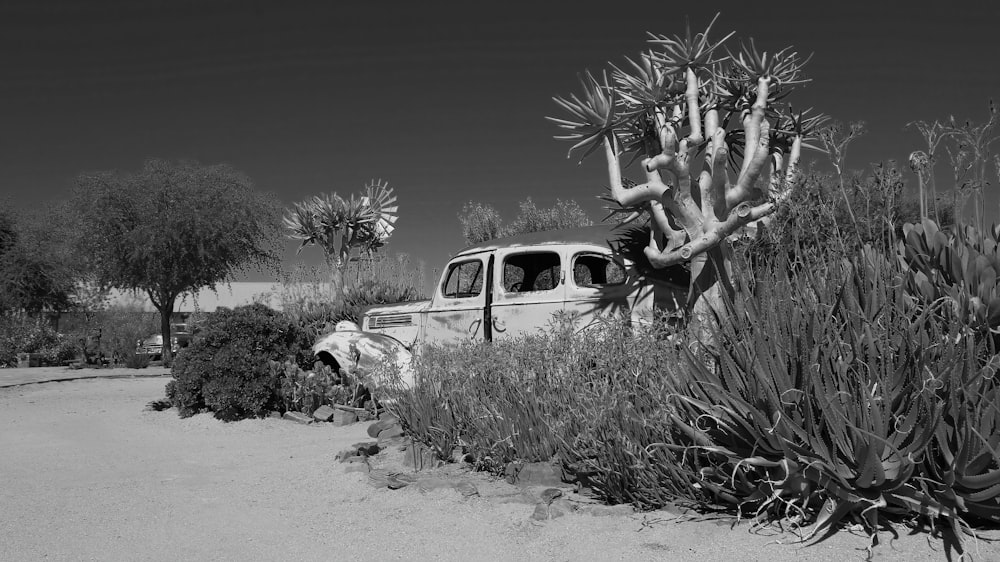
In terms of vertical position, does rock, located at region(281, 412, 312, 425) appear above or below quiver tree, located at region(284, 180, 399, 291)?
below

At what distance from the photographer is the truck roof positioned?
291 inches

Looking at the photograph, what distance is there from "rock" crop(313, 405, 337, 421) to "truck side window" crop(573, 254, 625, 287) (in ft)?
11.0

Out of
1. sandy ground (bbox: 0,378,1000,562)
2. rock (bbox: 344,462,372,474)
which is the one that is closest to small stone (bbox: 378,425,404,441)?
sandy ground (bbox: 0,378,1000,562)

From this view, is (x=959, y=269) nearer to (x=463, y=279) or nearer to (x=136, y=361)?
(x=463, y=279)

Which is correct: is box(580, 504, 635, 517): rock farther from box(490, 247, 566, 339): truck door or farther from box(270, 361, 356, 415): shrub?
box(270, 361, 356, 415): shrub

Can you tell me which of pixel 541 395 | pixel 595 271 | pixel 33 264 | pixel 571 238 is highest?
pixel 33 264

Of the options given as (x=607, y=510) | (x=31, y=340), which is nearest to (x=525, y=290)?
(x=607, y=510)

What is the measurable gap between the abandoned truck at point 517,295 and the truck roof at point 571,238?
0.4 inches

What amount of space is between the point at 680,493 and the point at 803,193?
2.21 meters

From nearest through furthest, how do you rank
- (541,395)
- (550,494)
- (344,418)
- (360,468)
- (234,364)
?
(550,494), (541,395), (360,468), (344,418), (234,364)

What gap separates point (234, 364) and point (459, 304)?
9.46 feet

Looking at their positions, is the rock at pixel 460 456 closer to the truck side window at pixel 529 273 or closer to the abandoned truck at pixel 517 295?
the abandoned truck at pixel 517 295

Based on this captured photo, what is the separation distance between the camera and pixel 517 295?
7.61m

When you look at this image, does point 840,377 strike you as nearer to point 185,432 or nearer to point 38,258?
point 185,432
